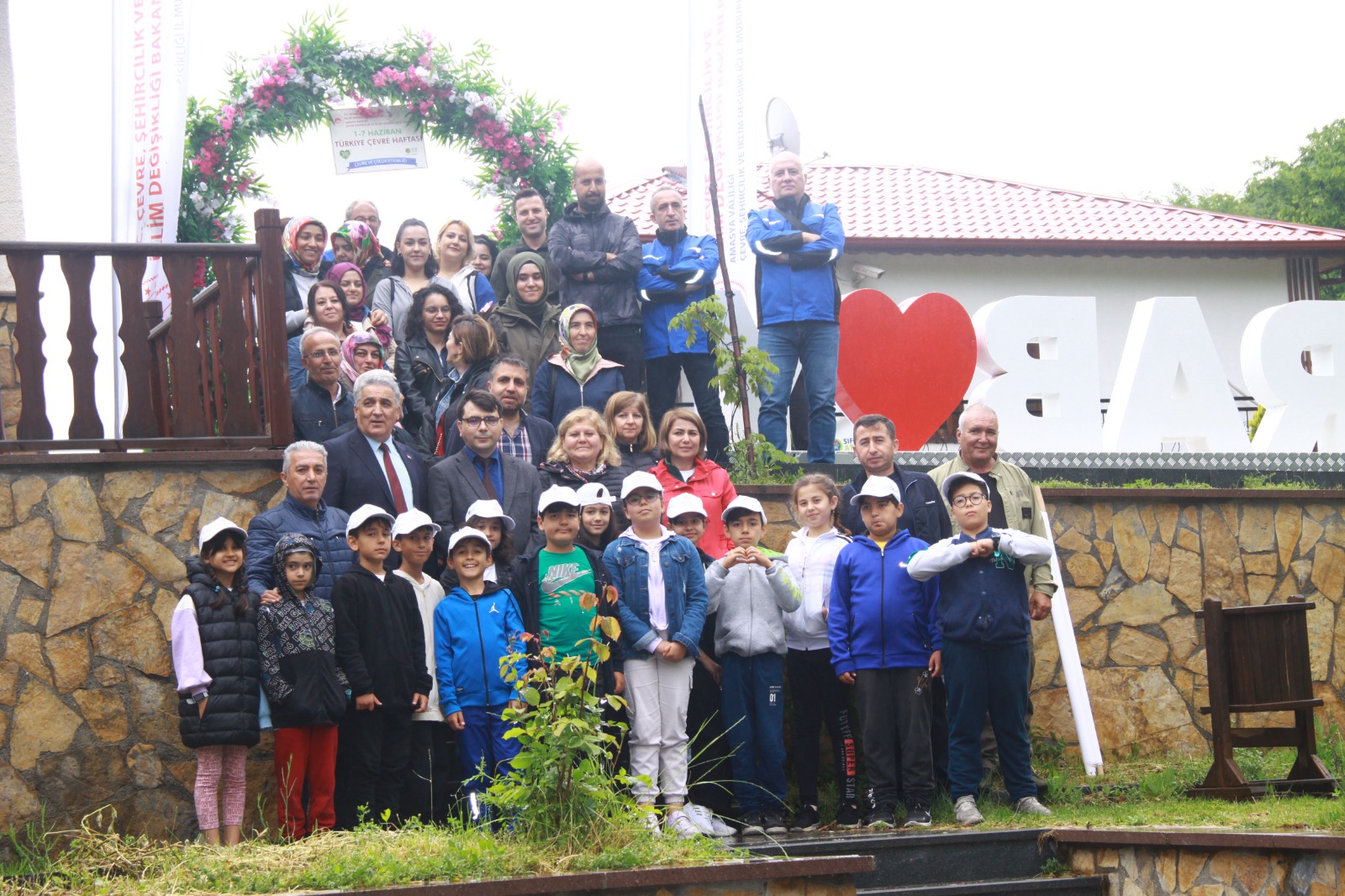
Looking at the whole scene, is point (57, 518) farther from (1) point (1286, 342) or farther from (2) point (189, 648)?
(1) point (1286, 342)

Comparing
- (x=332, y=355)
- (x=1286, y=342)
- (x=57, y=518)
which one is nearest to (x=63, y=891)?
(x=57, y=518)

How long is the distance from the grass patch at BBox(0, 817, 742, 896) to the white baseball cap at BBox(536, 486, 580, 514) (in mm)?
1565

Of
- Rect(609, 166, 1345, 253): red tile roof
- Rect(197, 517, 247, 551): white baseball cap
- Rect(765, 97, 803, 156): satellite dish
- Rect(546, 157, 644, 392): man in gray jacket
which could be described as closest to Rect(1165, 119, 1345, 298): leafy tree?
Rect(609, 166, 1345, 253): red tile roof

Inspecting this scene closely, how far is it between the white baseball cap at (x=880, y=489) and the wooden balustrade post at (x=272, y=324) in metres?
2.91

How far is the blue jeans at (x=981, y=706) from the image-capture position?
21.2ft

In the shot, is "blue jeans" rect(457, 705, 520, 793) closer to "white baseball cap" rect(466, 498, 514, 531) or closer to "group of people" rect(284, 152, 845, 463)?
"white baseball cap" rect(466, 498, 514, 531)

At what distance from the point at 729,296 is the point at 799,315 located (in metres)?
0.52

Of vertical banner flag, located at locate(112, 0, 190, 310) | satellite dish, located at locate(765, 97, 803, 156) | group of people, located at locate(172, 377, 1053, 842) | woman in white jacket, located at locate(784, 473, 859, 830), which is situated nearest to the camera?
group of people, located at locate(172, 377, 1053, 842)

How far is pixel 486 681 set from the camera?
607 cm

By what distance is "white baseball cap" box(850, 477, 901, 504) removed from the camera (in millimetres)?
6680

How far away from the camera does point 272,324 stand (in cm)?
691

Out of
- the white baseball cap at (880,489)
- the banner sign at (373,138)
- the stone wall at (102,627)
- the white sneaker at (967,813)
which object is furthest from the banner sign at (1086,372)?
the stone wall at (102,627)

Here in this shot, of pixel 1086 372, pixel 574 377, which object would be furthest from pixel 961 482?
pixel 1086 372

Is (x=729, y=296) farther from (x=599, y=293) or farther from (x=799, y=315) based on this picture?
(x=599, y=293)
